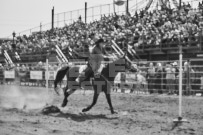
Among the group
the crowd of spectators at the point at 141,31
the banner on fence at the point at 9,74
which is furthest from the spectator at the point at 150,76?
the banner on fence at the point at 9,74

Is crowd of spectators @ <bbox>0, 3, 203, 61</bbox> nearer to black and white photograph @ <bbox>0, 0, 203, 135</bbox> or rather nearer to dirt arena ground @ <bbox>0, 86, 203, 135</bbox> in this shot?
black and white photograph @ <bbox>0, 0, 203, 135</bbox>

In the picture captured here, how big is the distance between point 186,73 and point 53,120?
23.4 feet

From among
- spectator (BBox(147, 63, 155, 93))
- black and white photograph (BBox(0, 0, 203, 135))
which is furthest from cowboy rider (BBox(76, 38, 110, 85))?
spectator (BBox(147, 63, 155, 93))

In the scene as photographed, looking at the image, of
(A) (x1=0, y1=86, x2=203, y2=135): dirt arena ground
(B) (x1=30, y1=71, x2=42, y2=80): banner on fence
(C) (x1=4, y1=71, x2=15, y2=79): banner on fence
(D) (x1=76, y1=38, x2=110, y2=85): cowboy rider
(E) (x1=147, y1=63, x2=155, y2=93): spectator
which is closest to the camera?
(A) (x1=0, y1=86, x2=203, y2=135): dirt arena ground

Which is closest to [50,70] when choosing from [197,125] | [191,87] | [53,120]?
[191,87]

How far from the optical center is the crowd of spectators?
1820 cm

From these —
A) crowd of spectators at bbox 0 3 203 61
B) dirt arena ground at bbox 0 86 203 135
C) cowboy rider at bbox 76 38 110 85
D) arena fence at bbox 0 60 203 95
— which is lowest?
dirt arena ground at bbox 0 86 203 135

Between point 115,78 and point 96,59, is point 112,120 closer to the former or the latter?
point 96,59

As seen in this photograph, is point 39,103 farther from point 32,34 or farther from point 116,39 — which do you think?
point 32,34

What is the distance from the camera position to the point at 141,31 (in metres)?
20.7

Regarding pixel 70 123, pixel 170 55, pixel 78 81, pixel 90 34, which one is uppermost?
pixel 90 34

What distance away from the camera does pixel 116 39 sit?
21906mm

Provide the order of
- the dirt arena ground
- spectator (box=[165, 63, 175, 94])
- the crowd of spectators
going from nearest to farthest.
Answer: the dirt arena ground → spectator (box=[165, 63, 175, 94]) → the crowd of spectators

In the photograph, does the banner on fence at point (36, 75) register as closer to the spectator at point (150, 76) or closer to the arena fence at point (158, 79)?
the arena fence at point (158, 79)
